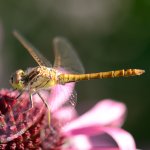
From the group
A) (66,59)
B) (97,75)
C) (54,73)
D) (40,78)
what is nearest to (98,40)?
(66,59)

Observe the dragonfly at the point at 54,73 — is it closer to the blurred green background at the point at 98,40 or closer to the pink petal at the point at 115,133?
the pink petal at the point at 115,133

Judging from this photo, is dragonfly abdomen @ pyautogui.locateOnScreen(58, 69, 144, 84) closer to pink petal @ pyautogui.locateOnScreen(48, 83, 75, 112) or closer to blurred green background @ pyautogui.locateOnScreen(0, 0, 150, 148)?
pink petal @ pyautogui.locateOnScreen(48, 83, 75, 112)

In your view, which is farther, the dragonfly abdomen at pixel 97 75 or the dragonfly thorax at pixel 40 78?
the dragonfly abdomen at pixel 97 75

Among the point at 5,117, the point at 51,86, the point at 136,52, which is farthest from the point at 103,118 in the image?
the point at 136,52

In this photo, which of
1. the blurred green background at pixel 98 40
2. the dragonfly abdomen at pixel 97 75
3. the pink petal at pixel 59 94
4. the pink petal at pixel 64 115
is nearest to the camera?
the pink petal at pixel 59 94

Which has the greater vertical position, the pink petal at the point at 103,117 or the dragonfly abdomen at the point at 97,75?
the dragonfly abdomen at the point at 97,75

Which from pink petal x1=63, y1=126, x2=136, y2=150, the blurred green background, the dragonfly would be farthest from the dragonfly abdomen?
the blurred green background

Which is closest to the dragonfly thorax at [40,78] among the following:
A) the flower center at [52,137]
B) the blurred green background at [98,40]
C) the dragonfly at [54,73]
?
the dragonfly at [54,73]

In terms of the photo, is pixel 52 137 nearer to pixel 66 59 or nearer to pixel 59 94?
pixel 59 94
